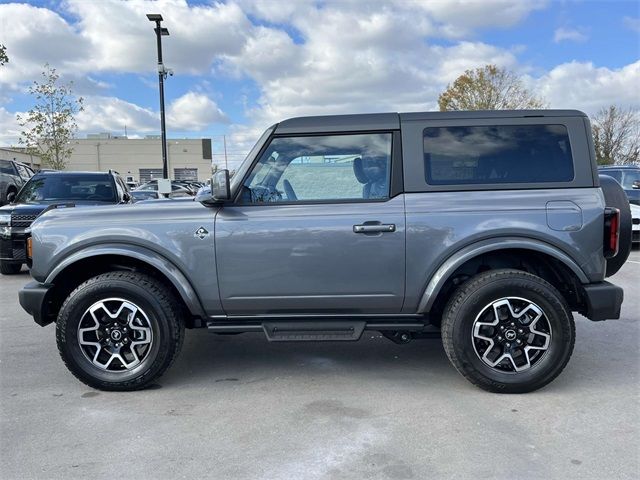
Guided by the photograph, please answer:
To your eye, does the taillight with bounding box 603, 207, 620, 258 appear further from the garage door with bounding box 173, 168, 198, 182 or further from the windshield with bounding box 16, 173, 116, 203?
the garage door with bounding box 173, 168, 198, 182

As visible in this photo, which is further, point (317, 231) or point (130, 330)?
point (130, 330)

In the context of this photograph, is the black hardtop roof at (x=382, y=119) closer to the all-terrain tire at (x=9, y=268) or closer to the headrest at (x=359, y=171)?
the headrest at (x=359, y=171)

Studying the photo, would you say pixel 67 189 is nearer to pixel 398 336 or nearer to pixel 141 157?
pixel 398 336

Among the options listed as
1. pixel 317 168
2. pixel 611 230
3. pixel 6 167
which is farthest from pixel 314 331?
pixel 6 167

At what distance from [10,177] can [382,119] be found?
15409 mm

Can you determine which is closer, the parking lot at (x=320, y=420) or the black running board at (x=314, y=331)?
the parking lot at (x=320, y=420)

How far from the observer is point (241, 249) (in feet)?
12.2

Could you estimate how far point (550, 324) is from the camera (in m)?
3.67

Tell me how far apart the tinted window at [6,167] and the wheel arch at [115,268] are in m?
13.6

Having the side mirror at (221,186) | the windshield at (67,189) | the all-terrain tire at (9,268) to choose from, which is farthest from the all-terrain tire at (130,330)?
the windshield at (67,189)

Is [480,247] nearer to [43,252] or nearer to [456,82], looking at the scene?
[43,252]

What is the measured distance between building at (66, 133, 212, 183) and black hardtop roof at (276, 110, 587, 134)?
6224 centimetres

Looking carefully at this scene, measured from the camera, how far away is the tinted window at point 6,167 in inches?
606

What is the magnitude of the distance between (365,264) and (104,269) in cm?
214
